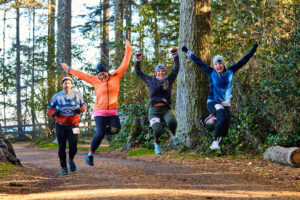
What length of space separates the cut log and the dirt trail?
0.25 m

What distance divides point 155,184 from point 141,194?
109 centimetres

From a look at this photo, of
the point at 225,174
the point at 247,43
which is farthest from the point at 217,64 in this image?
the point at 247,43

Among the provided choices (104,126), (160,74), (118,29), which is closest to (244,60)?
(160,74)

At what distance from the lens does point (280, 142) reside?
1089 cm

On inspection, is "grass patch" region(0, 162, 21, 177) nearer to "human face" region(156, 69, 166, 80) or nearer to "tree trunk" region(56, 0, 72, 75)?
"human face" region(156, 69, 166, 80)

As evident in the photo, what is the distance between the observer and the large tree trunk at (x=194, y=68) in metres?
12.2

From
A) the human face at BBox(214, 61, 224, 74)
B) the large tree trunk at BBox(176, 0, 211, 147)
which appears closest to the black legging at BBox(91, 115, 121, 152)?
the human face at BBox(214, 61, 224, 74)

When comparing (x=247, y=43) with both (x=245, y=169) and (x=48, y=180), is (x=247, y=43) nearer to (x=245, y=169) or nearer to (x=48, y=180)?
(x=245, y=169)

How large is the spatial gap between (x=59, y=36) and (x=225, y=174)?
50.3 ft

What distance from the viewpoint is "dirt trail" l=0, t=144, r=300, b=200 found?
652cm

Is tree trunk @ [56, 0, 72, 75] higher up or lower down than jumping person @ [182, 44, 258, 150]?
higher up

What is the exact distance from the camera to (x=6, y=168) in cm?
939

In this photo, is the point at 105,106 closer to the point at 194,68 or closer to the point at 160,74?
the point at 160,74

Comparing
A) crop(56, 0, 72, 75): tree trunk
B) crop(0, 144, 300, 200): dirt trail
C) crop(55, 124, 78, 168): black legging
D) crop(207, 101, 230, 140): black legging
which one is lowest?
crop(0, 144, 300, 200): dirt trail
